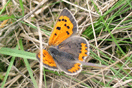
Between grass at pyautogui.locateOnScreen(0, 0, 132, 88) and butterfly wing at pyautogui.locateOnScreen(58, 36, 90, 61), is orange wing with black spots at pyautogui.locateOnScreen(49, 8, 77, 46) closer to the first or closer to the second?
butterfly wing at pyautogui.locateOnScreen(58, 36, 90, 61)

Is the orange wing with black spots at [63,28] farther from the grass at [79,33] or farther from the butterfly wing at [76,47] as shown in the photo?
the grass at [79,33]

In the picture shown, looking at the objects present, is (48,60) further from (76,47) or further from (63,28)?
(63,28)

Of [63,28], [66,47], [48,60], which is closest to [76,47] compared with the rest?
[66,47]

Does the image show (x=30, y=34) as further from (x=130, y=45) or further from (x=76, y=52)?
(x=130, y=45)

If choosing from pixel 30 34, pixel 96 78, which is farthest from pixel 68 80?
pixel 30 34

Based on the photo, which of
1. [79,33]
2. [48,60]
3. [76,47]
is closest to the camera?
[48,60]

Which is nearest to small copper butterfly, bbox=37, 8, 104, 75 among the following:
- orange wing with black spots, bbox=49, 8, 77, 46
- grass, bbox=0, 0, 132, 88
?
orange wing with black spots, bbox=49, 8, 77, 46
